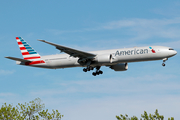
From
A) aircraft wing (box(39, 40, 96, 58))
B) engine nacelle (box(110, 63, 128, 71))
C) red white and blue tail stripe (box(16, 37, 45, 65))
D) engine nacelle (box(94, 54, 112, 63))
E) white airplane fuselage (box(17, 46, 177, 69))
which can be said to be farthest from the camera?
engine nacelle (box(110, 63, 128, 71))

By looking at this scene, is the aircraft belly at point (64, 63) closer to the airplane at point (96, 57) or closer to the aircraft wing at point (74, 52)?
the airplane at point (96, 57)

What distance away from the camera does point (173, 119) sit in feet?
167

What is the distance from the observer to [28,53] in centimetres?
5775

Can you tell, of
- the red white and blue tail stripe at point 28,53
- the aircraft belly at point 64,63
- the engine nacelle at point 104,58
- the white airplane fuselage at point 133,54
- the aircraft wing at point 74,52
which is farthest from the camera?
the red white and blue tail stripe at point 28,53

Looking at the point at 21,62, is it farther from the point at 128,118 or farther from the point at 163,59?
the point at 163,59

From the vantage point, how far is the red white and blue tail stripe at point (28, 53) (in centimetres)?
5554

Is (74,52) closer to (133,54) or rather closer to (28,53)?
(133,54)

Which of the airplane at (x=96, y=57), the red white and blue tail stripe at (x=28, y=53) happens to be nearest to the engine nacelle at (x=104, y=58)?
the airplane at (x=96, y=57)

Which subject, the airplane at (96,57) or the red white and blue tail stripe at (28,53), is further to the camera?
the red white and blue tail stripe at (28,53)

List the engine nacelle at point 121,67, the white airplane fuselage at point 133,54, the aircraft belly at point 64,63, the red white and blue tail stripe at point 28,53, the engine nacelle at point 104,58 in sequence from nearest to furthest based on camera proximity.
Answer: the white airplane fuselage at point 133,54, the engine nacelle at point 104,58, the aircraft belly at point 64,63, the red white and blue tail stripe at point 28,53, the engine nacelle at point 121,67

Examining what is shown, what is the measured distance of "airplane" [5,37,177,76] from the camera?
4839 centimetres

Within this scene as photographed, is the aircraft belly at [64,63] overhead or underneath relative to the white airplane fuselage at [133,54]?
underneath

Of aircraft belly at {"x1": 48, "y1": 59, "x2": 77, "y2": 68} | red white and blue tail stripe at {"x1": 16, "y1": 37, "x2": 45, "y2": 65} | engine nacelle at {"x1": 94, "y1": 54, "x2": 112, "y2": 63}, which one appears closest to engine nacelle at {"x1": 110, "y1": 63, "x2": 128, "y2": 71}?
engine nacelle at {"x1": 94, "y1": 54, "x2": 112, "y2": 63}

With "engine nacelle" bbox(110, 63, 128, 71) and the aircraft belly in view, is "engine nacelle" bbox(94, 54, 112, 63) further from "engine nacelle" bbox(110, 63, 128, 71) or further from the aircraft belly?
"engine nacelle" bbox(110, 63, 128, 71)
